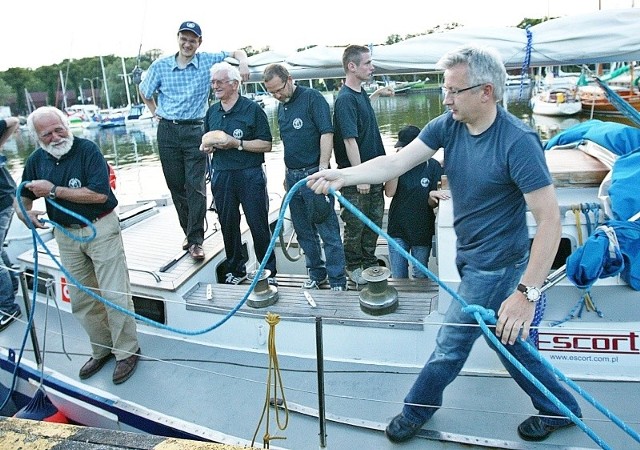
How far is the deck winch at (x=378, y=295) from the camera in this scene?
385 cm

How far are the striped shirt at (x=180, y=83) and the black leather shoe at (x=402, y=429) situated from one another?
3361 millimetres

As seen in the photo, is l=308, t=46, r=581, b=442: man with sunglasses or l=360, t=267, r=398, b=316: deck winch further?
l=360, t=267, r=398, b=316: deck winch

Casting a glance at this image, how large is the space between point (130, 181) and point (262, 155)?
1914 cm

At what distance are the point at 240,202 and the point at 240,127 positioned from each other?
68 cm

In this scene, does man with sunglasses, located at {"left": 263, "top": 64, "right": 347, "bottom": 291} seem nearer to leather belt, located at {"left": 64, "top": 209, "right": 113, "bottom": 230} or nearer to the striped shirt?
the striped shirt

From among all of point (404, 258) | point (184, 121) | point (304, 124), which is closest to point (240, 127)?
point (304, 124)

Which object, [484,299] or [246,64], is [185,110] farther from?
[484,299]

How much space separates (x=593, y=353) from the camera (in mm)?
3377

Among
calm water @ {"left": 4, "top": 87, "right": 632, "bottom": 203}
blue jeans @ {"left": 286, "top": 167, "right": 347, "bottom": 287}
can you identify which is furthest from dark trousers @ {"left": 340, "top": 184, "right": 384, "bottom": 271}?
calm water @ {"left": 4, "top": 87, "right": 632, "bottom": 203}

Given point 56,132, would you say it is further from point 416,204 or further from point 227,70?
point 416,204

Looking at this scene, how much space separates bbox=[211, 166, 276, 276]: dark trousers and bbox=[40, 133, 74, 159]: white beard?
4.21ft

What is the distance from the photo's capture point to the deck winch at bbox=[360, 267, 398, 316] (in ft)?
12.6

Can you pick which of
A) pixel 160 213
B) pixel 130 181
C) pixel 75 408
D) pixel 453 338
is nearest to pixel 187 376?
pixel 75 408

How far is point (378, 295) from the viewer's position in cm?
388
